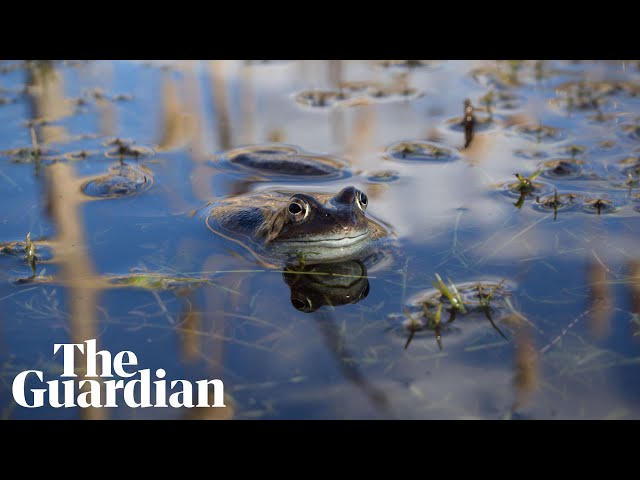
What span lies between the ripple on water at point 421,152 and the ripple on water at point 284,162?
22.5 inches

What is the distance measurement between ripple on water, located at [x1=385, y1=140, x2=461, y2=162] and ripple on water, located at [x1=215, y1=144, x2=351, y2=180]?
572mm

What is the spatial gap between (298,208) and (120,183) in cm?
214

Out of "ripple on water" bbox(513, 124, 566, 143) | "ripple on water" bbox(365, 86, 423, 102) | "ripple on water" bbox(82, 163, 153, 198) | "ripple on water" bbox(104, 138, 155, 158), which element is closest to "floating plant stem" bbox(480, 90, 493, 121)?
"ripple on water" bbox(513, 124, 566, 143)

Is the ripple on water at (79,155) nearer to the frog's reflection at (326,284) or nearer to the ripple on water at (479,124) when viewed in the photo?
the frog's reflection at (326,284)

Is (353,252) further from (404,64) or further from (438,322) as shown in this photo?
(404,64)

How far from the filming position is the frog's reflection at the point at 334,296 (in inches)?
165

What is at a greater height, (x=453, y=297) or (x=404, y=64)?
(x=404, y=64)

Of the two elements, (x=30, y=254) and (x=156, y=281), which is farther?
(x=30, y=254)

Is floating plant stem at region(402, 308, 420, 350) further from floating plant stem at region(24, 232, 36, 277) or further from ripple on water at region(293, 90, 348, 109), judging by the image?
ripple on water at region(293, 90, 348, 109)

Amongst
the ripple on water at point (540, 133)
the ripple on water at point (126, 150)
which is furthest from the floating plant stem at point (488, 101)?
the ripple on water at point (126, 150)

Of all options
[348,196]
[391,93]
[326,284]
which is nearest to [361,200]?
[348,196]

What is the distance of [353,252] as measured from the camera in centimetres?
582
